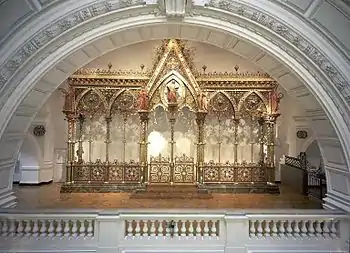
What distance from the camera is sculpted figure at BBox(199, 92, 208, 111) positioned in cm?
1067

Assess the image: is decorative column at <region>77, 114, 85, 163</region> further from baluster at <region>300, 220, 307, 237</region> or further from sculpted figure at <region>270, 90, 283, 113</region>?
baluster at <region>300, 220, 307, 237</region>

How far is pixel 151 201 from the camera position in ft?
29.3

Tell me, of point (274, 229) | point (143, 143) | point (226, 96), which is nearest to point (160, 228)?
point (274, 229)

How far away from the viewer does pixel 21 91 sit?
486 cm

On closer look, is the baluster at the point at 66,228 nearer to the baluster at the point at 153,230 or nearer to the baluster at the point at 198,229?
the baluster at the point at 153,230

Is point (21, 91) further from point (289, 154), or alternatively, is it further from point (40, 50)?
point (289, 154)

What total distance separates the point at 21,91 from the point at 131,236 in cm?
272

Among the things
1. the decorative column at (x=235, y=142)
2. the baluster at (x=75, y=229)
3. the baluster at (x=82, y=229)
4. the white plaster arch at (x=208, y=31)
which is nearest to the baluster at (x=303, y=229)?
the white plaster arch at (x=208, y=31)

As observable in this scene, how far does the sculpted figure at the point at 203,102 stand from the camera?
1067 cm

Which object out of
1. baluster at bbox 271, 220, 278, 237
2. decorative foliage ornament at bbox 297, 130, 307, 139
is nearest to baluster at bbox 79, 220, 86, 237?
baluster at bbox 271, 220, 278, 237

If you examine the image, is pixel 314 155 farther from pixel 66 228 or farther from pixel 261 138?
pixel 66 228

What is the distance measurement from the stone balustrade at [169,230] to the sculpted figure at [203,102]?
19.9ft

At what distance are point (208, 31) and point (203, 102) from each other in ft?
17.6

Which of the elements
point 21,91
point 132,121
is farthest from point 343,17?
point 132,121
